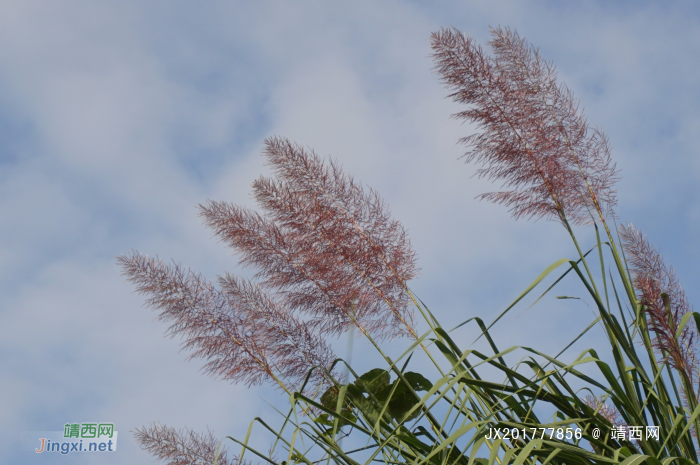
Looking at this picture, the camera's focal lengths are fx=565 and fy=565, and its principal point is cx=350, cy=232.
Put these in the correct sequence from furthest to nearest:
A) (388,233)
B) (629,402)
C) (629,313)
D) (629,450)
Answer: (388,233), (629,313), (629,402), (629,450)

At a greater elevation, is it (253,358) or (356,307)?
(356,307)

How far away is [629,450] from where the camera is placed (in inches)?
54.3

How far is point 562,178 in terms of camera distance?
2.03 m

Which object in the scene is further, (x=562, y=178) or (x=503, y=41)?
(x=503, y=41)

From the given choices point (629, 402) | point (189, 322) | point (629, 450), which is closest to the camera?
point (629, 450)

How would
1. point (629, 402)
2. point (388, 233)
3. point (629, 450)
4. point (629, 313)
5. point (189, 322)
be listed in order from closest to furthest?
point (629, 450), point (629, 402), point (629, 313), point (189, 322), point (388, 233)

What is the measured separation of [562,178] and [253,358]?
127 cm

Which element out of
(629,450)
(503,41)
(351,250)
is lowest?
(629,450)

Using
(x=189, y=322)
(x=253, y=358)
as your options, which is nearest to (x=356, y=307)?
(x=253, y=358)

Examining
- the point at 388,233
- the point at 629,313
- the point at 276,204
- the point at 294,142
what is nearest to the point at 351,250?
the point at 388,233

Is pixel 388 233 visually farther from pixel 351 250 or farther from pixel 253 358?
pixel 253 358

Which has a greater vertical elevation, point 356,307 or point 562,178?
point 562,178

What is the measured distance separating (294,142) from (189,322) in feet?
2.57

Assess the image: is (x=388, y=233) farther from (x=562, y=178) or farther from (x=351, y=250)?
(x=562, y=178)
